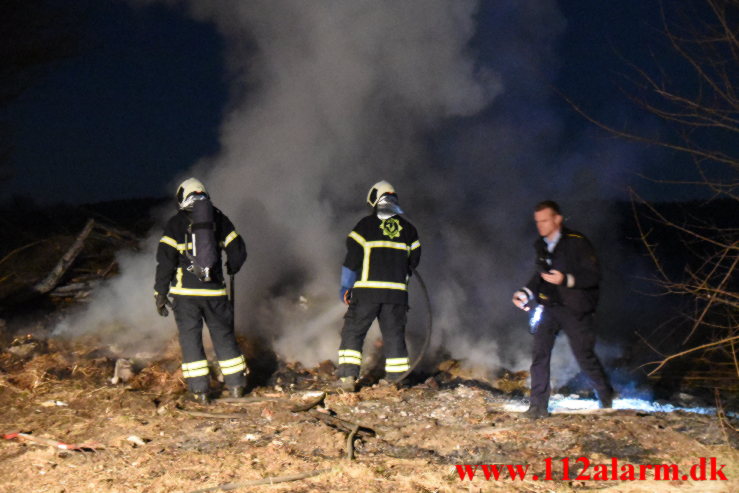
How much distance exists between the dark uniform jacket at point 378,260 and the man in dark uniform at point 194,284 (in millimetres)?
1260

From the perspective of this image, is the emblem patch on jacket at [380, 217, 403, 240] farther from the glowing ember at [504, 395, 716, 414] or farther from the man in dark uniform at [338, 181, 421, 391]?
the glowing ember at [504, 395, 716, 414]

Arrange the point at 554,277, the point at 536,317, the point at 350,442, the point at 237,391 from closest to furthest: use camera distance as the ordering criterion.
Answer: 1. the point at 350,442
2. the point at 554,277
3. the point at 536,317
4. the point at 237,391

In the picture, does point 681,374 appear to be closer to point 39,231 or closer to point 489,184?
point 489,184

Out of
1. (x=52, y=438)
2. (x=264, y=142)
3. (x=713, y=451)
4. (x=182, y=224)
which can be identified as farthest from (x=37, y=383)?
(x=713, y=451)

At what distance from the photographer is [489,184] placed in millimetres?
11719

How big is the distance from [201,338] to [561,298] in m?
3.12

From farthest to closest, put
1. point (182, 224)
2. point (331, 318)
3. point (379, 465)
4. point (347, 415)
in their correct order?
1. point (331, 318)
2. point (182, 224)
3. point (347, 415)
4. point (379, 465)

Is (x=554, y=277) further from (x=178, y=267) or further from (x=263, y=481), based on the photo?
(x=178, y=267)

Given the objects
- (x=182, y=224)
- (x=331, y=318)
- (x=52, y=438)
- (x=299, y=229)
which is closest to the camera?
(x=52, y=438)

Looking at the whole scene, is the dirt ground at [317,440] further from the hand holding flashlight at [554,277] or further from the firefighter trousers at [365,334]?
the hand holding flashlight at [554,277]

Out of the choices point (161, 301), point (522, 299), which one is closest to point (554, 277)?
point (522, 299)

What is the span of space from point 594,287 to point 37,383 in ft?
16.7

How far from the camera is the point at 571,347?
15.0ft

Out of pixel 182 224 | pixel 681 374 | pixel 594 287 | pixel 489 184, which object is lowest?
pixel 681 374
